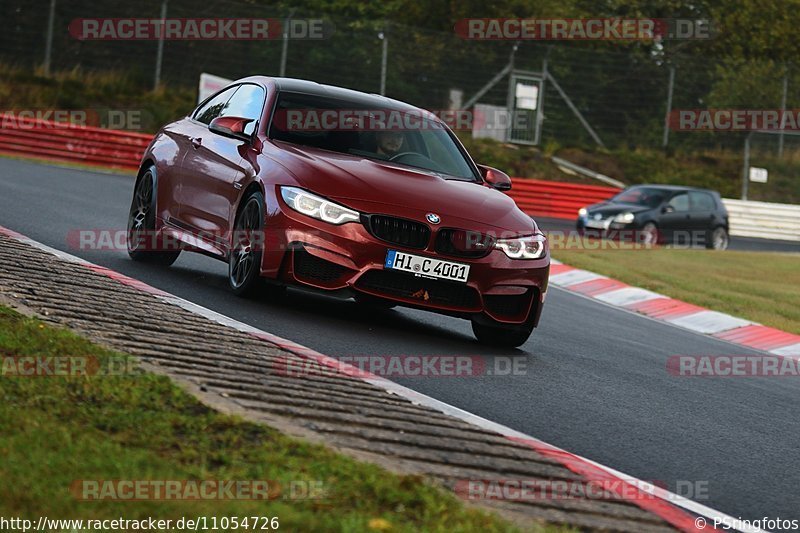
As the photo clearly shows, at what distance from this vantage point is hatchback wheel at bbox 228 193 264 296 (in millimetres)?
9117

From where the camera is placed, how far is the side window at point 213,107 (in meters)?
11.0

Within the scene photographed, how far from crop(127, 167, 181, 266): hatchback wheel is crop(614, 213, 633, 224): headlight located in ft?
59.1

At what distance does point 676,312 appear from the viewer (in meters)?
16.2

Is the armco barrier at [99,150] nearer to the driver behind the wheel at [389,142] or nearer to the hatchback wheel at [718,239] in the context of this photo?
the hatchback wheel at [718,239]

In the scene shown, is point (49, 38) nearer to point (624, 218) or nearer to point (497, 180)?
point (624, 218)

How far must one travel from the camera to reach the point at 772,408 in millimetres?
9102

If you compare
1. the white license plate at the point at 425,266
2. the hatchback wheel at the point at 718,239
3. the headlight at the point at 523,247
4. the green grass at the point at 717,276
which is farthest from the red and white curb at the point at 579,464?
the hatchback wheel at the point at 718,239

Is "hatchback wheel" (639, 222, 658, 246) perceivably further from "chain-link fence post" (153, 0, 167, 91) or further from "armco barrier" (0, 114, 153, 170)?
"chain-link fence post" (153, 0, 167, 91)

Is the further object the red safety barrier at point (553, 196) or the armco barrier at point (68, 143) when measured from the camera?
the red safety barrier at point (553, 196)

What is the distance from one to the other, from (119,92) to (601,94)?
38.5 ft

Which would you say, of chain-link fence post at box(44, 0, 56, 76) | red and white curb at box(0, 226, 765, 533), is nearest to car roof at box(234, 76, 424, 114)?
red and white curb at box(0, 226, 765, 533)

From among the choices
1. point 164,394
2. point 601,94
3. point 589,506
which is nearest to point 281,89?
point 164,394

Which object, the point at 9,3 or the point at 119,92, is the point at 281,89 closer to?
the point at 9,3

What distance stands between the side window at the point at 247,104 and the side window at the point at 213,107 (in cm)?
12
